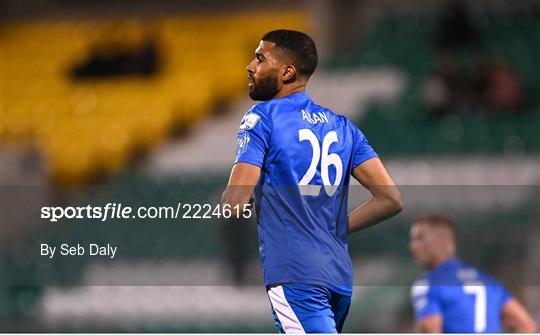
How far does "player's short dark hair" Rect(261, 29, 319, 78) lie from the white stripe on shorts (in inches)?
26.7

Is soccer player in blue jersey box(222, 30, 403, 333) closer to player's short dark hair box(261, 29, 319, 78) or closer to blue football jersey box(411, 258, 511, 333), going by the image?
player's short dark hair box(261, 29, 319, 78)

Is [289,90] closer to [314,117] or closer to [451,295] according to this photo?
[314,117]

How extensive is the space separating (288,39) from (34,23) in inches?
533

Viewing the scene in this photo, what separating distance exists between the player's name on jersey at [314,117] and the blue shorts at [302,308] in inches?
19.8

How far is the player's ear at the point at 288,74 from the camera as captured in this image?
3182 mm

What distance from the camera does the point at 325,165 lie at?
10.3 ft

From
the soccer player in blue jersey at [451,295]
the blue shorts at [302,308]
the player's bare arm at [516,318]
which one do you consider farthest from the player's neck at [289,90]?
the player's bare arm at [516,318]

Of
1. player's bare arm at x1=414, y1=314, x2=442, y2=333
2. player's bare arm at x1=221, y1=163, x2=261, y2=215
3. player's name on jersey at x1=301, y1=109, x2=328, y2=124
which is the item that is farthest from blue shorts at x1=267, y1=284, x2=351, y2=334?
player's bare arm at x1=414, y1=314, x2=442, y2=333

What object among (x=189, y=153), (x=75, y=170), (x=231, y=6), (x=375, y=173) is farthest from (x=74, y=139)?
(x=375, y=173)

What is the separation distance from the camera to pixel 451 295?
15.7 ft

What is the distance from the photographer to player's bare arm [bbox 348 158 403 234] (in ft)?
10.8

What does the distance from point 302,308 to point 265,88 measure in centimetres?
68

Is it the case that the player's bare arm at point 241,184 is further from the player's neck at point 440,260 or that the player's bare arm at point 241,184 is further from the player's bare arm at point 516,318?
the player's bare arm at point 516,318

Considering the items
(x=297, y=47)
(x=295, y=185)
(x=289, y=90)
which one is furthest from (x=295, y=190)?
(x=297, y=47)
